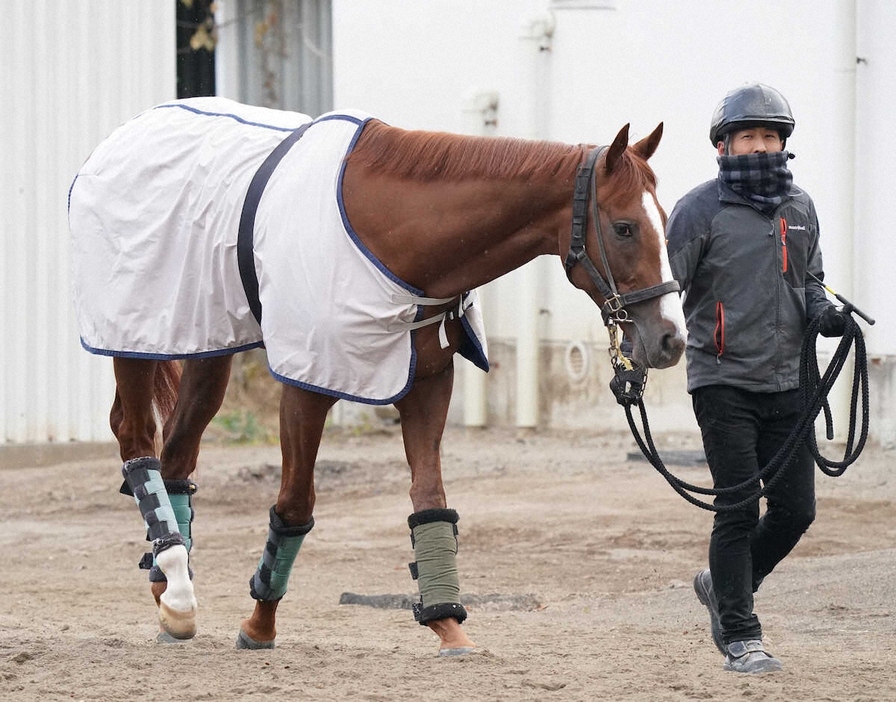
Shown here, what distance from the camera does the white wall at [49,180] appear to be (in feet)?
36.8

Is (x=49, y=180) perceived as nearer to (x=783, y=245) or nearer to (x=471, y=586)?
(x=471, y=586)

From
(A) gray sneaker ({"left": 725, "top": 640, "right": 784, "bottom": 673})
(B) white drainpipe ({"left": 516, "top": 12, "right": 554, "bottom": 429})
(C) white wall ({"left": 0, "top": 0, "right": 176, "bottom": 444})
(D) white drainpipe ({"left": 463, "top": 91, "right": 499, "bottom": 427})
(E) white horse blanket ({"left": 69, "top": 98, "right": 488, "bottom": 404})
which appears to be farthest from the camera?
(D) white drainpipe ({"left": 463, "top": 91, "right": 499, "bottom": 427})

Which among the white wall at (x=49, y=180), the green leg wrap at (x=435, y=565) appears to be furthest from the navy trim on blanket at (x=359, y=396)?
the white wall at (x=49, y=180)

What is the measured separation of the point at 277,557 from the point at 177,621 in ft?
1.38

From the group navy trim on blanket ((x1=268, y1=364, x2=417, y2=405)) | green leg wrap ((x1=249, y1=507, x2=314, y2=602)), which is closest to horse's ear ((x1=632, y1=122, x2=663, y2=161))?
navy trim on blanket ((x1=268, y1=364, x2=417, y2=405))

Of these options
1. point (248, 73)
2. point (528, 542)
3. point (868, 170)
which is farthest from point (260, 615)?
point (248, 73)

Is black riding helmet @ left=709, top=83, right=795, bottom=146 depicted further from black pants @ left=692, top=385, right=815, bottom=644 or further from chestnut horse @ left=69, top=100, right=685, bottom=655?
black pants @ left=692, top=385, right=815, bottom=644

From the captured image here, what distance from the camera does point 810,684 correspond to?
4.41m

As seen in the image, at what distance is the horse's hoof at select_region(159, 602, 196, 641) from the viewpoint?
16.7 ft

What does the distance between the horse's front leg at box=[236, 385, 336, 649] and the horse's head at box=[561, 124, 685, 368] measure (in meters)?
1.09

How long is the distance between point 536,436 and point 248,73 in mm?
4718

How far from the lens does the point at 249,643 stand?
5.25m

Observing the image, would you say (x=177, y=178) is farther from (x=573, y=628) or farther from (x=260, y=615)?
(x=573, y=628)

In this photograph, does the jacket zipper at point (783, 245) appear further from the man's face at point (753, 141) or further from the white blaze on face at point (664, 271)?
the white blaze on face at point (664, 271)
